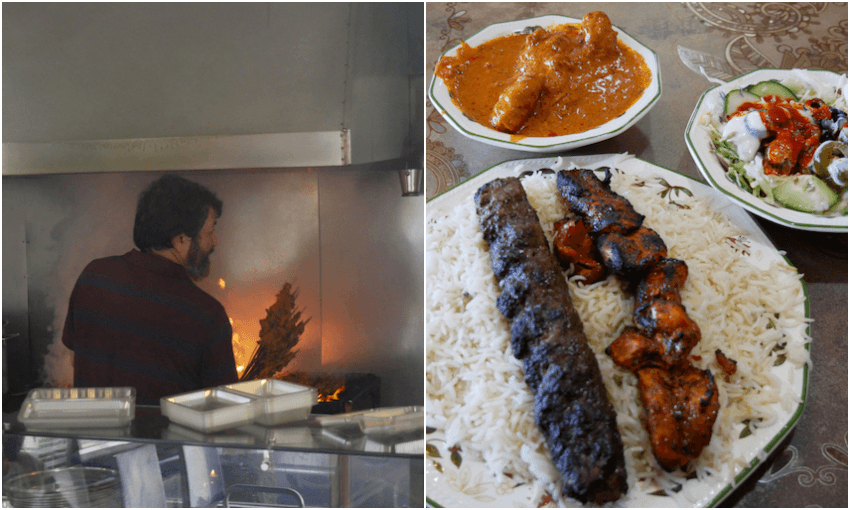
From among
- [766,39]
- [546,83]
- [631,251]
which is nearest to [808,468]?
[631,251]

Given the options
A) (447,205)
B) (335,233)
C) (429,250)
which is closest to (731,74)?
(447,205)

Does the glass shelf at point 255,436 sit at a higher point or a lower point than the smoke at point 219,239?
lower

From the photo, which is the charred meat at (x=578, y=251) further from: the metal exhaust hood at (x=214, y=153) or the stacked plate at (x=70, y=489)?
the stacked plate at (x=70, y=489)

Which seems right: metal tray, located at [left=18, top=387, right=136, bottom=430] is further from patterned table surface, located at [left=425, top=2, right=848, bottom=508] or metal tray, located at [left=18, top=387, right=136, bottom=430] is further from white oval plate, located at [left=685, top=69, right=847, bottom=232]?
white oval plate, located at [left=685, top=69, right=847, bottom=232]

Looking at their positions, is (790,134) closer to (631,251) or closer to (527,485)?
(631,251)

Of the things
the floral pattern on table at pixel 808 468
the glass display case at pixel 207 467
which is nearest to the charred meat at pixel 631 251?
the floral pattern on table at pixel 808 468

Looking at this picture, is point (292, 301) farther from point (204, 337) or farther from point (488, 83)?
point (488, 83)
